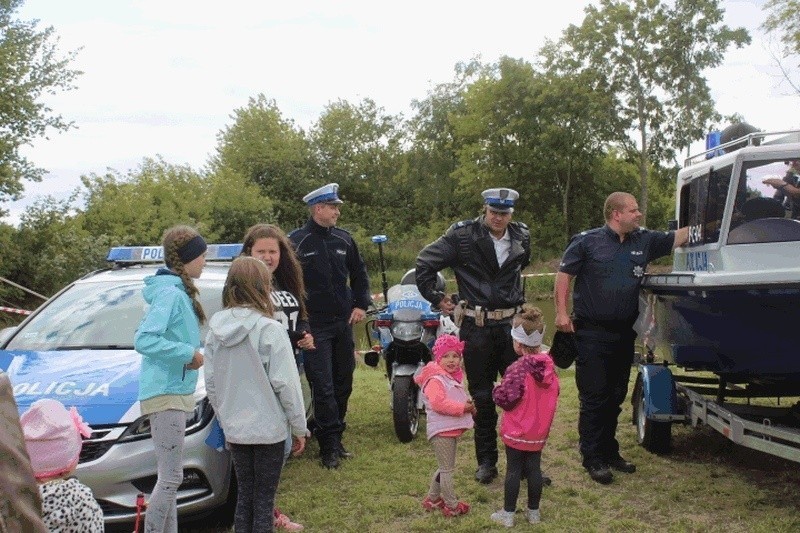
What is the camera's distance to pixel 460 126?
49062mm

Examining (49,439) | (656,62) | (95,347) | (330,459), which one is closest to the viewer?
(49,439)

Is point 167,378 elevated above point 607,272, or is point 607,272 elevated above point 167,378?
point 607,272

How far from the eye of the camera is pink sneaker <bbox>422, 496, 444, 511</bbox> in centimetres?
538

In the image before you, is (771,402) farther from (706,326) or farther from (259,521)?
(259,521)

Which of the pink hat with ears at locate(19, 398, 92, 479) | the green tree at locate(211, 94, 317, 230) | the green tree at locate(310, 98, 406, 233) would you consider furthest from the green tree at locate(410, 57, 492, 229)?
the pink hat with ears at locate(19, 398, 92, 479)

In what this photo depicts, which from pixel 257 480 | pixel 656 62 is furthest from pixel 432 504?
pixel 656 62

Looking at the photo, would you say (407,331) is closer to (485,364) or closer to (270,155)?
(485,364)

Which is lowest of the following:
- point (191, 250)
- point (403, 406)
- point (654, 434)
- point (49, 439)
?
point (654, 434)

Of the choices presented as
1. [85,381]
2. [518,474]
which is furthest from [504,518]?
[85,381]

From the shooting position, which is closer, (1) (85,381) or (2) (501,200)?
(1) (85,381)

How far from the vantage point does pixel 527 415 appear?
5000 mm

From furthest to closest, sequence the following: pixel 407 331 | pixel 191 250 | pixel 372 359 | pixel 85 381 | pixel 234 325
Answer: pixel 372 359
pixel 407 331
pixel 85 381
pixel 191 250
pixel 234 325

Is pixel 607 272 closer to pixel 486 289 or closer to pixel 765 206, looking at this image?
pixel 486 289

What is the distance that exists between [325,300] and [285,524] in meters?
1.94
